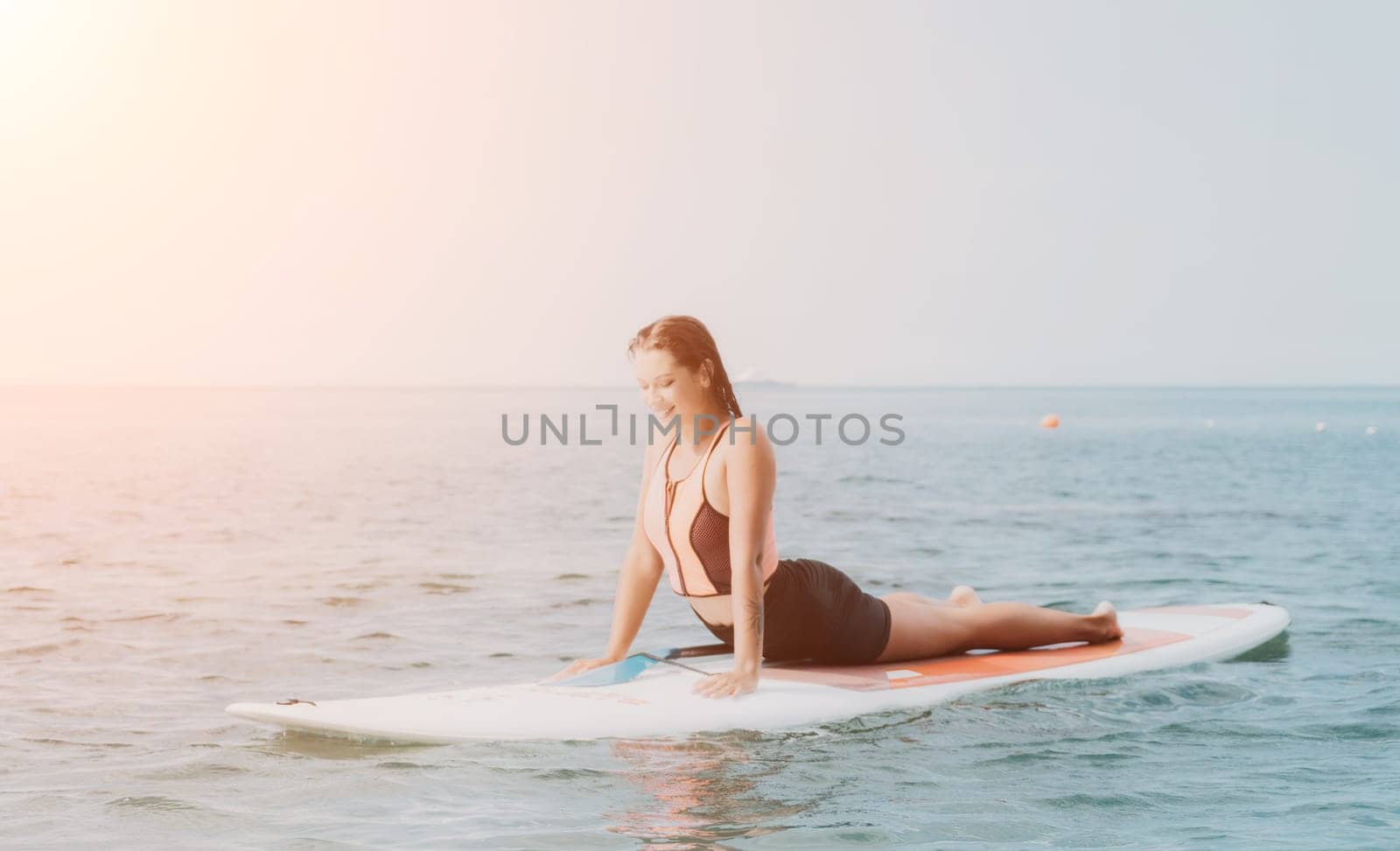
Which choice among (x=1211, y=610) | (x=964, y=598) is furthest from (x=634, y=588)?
(x=1211, y=610)

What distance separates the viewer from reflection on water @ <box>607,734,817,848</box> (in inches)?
146

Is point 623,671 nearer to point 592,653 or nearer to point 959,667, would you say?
point 959,667

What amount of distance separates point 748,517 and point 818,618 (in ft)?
2.39

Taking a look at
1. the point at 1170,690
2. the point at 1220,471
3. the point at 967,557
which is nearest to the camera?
the point at 1170,690

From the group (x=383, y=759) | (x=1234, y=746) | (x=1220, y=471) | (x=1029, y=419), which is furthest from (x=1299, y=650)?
(x=1029, y=419)

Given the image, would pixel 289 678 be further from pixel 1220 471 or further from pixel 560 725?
pixel 1220 471

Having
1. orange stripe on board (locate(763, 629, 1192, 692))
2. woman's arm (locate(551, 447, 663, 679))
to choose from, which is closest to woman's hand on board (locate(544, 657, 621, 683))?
woman's arm (locate(551, 447, 663, 679))

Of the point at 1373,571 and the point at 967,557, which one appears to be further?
the point at 967,557

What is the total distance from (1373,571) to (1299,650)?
3547 millimetres

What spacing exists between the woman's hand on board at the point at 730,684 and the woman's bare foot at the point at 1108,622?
1.95m

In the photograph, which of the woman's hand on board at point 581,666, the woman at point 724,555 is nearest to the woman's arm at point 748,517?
the woman at point 724,555

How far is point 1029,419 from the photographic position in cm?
4975

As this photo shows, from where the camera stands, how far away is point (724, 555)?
4.42 meters

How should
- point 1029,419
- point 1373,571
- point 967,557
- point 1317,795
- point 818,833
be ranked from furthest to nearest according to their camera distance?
1. point 1029,419
2. point 967,557
3. point 1373,571
4. point 1317,795
5. point 818,833
